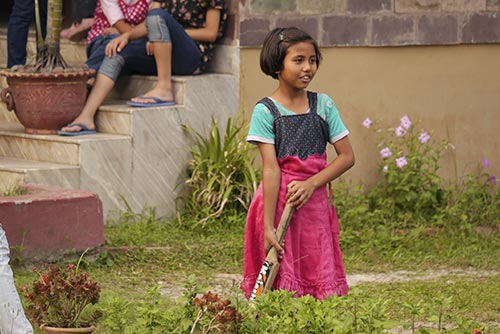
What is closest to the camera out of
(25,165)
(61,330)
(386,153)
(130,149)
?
(61,330)

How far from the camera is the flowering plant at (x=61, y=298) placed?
456 centimetres

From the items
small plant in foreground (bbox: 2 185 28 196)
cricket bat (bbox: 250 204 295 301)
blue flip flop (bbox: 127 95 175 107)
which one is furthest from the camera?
blue flip flop (bbox: 127 95 175 107)

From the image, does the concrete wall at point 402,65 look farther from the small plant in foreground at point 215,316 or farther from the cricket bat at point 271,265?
the small plant in foreground at point 215,316

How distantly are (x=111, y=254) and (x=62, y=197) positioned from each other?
49cm

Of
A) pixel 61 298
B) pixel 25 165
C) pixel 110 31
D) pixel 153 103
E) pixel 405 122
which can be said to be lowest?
pixel 25 165

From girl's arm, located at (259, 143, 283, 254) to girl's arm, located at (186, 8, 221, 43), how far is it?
3.39 meters

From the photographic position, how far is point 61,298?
4.56 meters

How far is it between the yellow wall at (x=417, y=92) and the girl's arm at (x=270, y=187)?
11.1ft

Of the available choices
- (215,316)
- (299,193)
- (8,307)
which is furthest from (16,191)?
(215,316)

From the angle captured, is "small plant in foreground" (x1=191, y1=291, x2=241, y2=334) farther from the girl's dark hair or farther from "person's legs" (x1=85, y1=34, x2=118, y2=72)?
"person's legs" (x1=85, y1=34, x2=118, y2=72)

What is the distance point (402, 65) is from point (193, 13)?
5.24 ft

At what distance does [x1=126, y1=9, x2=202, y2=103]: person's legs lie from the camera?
8352 mm

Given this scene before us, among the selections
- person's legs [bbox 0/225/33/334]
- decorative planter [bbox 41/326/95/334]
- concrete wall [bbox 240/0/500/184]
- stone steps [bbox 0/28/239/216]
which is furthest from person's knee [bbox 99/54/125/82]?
decorative planter [bbox 41/326/95/334]

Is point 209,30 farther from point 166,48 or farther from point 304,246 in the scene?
point 304,246
